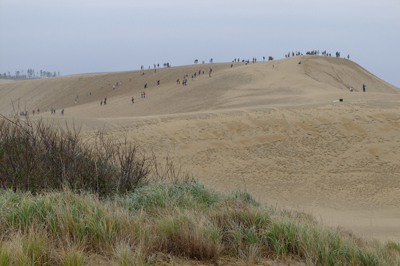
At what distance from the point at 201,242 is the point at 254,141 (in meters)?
17.4

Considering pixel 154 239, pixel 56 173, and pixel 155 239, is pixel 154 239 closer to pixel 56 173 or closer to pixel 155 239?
pixel 155 239

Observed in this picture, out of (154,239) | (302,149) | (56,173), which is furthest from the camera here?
(302,149)

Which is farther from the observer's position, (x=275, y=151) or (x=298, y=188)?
(x=275, y=151)

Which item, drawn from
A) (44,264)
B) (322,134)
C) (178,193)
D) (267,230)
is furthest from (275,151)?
(44,264)

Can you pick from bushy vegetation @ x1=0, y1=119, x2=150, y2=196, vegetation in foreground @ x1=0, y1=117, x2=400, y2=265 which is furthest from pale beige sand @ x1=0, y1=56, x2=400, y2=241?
vegetation in foreground @ x1=0, y1=117, x2=400, y2=265

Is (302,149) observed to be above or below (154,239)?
below

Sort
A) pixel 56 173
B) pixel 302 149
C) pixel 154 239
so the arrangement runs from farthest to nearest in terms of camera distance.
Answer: pixel 302 149
pixel 56 173
pixel 154 239

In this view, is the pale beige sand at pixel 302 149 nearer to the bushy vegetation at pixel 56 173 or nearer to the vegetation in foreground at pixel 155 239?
the bushy vegetation at pixel 56 173

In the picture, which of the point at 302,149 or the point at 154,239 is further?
the point at 302,149

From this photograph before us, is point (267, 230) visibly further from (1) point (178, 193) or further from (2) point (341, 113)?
(2) point (341, 113)

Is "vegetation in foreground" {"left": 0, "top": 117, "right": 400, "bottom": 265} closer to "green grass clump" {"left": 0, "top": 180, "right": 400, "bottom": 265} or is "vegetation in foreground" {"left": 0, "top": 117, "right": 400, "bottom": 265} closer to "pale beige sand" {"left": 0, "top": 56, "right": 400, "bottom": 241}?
"green grass clump" {"left": 0, "top": 180, "right": 400, "bottom": 265}

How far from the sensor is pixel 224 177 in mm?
17891

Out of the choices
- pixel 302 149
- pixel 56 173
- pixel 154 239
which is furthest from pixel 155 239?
pixel 302 149

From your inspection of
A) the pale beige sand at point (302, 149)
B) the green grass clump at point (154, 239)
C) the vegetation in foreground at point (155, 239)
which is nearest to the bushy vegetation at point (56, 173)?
the vegetation in foreground at point (155, 239)
